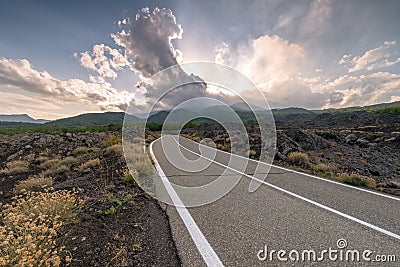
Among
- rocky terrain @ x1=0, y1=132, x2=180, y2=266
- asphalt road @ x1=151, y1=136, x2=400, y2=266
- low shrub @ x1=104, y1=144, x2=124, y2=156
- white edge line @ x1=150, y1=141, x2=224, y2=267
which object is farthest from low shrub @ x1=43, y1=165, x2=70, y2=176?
white edge line @ x1=150, y1=141, x2=224, y2=267

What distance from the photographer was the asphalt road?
2.66 metres

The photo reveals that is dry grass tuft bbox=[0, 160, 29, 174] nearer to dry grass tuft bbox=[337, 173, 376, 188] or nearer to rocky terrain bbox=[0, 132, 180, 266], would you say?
rocky terrain bbox=[0, 132, 180, 266]

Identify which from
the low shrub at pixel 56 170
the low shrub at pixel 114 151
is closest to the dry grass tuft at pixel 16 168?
Result: the low shrub at pixel 56 170

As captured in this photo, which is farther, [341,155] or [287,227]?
[341,155]

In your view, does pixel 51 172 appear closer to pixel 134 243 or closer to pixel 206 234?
pixel 134 243

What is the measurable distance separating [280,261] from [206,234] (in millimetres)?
1095

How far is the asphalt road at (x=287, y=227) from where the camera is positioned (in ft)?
8.73

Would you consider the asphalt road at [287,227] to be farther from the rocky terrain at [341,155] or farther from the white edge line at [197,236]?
the rocky terrain at [341,155]

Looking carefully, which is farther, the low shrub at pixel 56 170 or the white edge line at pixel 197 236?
the low shrub at pixel 56 170

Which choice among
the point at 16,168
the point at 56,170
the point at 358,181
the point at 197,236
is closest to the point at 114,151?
the point at 56,170

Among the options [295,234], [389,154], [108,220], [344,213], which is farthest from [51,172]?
[389,154]

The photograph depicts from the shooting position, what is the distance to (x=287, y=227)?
3439mm

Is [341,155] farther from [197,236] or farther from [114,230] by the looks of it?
[114,230]

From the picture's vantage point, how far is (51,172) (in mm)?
8719
